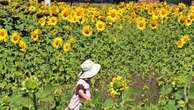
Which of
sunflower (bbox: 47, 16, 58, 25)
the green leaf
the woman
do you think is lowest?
sunflower (bbox: 47, 16, 58, 25)

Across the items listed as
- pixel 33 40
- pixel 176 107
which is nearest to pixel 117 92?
pixel 176 107

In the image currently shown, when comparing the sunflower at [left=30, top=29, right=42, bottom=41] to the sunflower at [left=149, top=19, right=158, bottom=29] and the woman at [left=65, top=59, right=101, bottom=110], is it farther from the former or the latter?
the woman at [left=65, top=59, right=101, bottom=110]

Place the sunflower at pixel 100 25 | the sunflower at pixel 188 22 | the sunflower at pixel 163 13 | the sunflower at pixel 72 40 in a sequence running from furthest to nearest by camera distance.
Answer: the sunflower at pixel 163 13 → the sunflower at pixel 188 22 → the sunflower at pixel 100 25 → the sunflower at pixel 72 40

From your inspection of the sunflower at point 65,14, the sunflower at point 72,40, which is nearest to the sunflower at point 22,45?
the sunflower at point 72,40

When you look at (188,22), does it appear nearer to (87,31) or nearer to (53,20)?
(87,31)

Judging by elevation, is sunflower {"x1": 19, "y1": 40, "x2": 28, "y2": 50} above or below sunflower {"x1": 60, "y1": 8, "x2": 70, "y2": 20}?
below

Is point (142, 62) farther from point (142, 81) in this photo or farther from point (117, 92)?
point (117, 92)

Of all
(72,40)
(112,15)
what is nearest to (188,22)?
(112,15)

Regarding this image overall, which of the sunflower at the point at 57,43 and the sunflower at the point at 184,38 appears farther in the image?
the sunflower at the point at 184,38

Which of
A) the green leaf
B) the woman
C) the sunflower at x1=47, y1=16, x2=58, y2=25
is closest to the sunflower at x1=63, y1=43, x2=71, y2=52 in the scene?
the sunflower at x1=47, y1=16, x2=58, y2=25

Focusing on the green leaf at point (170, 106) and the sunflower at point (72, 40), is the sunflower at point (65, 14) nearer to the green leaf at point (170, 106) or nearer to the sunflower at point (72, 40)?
the sunflower at point (72, 40)

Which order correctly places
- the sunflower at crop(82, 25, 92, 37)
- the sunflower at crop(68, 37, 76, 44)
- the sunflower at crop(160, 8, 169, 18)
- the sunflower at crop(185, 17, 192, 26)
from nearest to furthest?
the sunflower at crop(68, 37, 76, 44)
the sunflower at crop(82, 25, 92, 37)
the sunflower at crop(185, 17, 192, 26)
the sunflower at crop(160, 8, 169, 18)

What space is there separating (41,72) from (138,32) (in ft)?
7.61

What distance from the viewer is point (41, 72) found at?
8.38 metres
